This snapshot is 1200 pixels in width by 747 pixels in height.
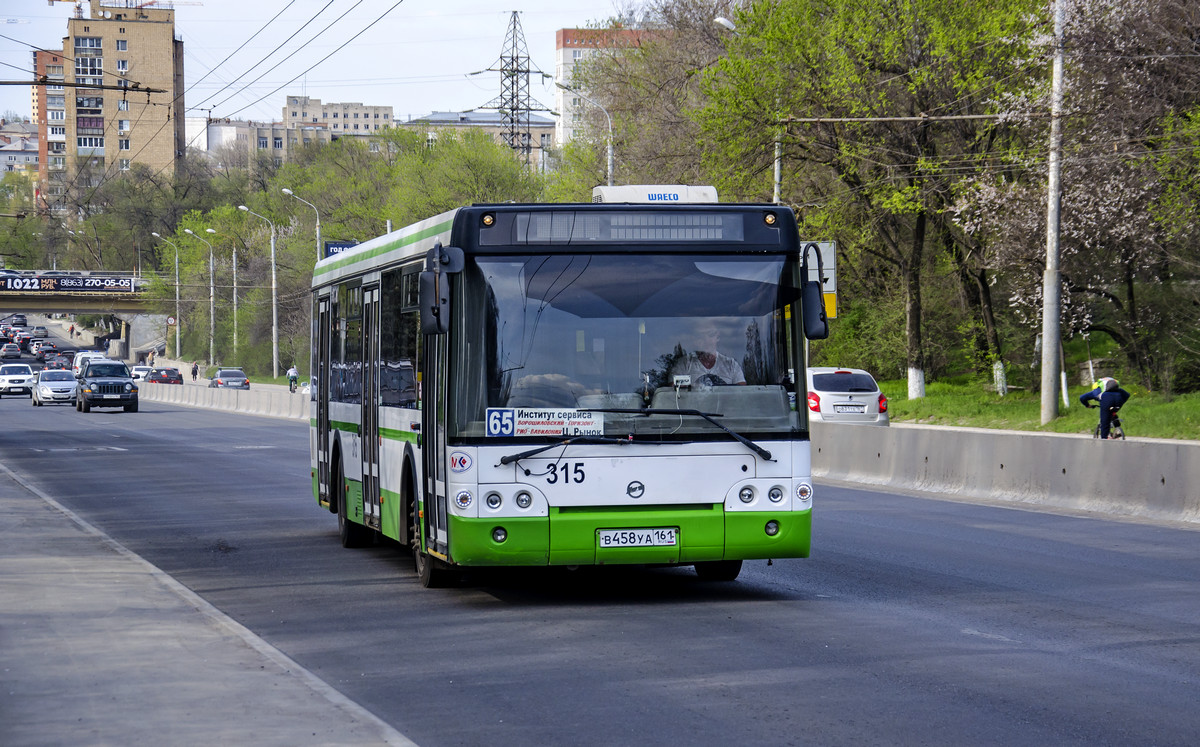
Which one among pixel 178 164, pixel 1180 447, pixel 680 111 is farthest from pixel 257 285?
pixel 1180 447

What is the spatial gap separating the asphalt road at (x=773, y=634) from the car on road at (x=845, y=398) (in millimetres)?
15071

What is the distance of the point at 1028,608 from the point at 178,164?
145 meters

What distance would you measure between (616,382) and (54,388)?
55477 mm

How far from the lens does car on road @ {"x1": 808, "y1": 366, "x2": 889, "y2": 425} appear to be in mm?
32281

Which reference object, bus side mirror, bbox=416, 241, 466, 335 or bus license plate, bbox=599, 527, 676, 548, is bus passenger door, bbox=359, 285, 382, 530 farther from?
bus license plate, bbox=599, 527, 676, 548

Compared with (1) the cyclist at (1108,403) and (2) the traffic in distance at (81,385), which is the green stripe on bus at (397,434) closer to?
(1) the cyclist at (1108,403)

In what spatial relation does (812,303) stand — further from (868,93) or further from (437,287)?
(868,93)

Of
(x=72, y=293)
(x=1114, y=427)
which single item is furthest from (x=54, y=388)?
(x=72, y=293)

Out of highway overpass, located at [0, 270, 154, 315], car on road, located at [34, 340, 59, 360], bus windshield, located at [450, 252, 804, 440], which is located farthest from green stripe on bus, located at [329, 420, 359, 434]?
car on road, located at [34, 340, 59, 360]

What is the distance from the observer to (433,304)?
9867mm

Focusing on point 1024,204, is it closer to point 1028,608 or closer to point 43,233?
point 1028,608

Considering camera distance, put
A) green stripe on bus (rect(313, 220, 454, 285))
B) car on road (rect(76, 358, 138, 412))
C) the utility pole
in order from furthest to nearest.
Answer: car on road (rect(76, 358, 138, 412)) → the utility pole → green stripe on bus (rect(313, 220, 454, 285))

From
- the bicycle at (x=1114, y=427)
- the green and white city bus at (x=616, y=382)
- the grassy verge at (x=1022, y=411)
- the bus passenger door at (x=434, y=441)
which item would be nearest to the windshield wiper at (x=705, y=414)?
the green and white city bus at (x=616, y=382)

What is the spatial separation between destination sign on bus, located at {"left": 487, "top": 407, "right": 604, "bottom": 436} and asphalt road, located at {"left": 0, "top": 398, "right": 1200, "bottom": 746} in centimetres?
119
